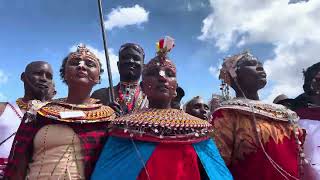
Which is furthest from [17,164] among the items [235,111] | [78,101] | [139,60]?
[139,60]

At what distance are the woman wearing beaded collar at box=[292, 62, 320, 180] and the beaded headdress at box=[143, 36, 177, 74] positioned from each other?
1684 millimetres

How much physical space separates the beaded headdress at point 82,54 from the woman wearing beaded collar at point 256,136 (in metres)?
1.22

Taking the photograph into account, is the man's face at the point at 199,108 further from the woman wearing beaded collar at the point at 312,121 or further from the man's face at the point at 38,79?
the man's face at the point at 38,79

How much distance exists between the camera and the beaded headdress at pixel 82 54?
3.62m

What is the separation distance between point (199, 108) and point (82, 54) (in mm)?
2679

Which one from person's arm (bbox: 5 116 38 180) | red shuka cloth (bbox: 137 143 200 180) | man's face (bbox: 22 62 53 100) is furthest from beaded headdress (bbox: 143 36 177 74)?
man's face (bbox: 22 62 53 100)

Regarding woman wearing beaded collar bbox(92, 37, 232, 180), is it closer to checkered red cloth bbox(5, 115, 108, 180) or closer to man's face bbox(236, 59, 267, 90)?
checkered red cloth bbox(5, 115, 108, 180)

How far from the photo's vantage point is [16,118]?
462 centimetres

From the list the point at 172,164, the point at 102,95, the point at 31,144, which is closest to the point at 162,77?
the point at 172,164

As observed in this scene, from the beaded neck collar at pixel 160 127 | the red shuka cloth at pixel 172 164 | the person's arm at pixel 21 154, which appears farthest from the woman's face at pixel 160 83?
the person's arm at pixel 21 154

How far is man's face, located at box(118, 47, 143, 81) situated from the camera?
5148mm

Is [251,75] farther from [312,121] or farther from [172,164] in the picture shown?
[172,164]

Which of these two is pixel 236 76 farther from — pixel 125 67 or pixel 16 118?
pixel 16 118

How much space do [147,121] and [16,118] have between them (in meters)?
2.14
